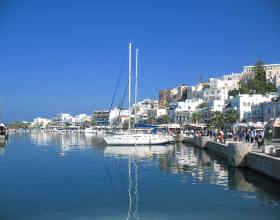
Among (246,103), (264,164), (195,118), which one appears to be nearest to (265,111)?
(246,103)

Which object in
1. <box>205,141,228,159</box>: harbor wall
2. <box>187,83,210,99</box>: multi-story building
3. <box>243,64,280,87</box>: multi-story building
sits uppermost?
<box>243,64,280,87</box>: multi-story building

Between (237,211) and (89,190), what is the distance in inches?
364

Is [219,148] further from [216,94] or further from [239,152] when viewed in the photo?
[216,94]

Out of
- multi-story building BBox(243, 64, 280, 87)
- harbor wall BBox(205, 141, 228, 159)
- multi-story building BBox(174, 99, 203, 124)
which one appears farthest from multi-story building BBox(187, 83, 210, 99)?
harbor wall BBox(205, 141, 228, 159)

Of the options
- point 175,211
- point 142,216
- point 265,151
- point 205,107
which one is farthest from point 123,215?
point 205,107

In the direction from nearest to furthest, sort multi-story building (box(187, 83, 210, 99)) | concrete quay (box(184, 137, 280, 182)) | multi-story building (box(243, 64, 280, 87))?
1. concrete quay (box(184, 137, 280, 182))
2. multi-story building (box(243, 64, 280, 87))
3. multi-story building (box(187, 83, 210, 99))

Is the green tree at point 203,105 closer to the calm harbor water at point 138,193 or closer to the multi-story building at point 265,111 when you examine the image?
the multi-story building at point 265,111

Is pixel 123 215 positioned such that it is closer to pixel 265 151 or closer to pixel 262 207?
pixel 262 207

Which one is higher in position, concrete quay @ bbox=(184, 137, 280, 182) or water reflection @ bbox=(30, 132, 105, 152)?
concrete quay @ bbox=(184, 137, 280, 182)

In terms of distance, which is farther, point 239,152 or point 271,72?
point 271,72

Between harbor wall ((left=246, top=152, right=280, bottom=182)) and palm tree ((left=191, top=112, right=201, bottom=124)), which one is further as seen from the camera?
palm tree ((left=191, top=112, right=201, bottom=124))

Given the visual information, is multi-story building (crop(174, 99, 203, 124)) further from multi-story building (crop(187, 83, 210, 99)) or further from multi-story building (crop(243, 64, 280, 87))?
multi-story building (crop(243, 64, 280, 87))

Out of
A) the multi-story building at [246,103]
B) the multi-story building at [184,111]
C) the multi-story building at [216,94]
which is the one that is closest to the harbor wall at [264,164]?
the multi-story building at [246,103]

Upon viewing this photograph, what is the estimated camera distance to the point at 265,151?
30.7 meters
